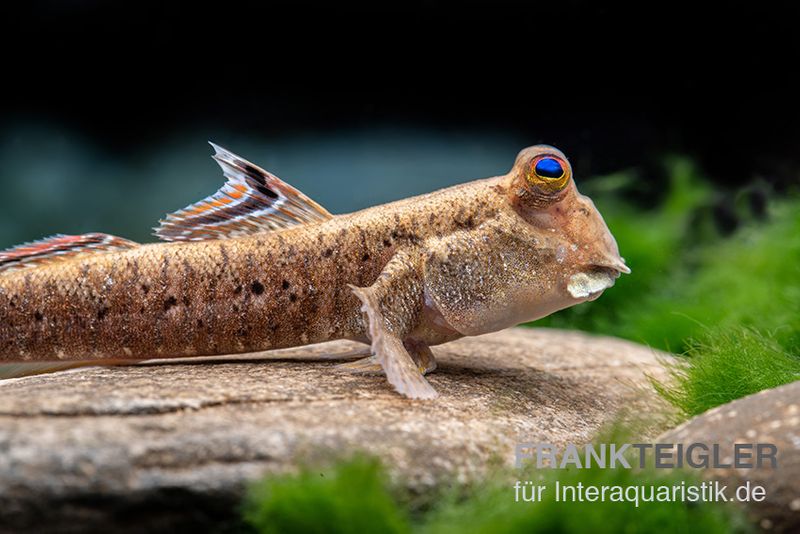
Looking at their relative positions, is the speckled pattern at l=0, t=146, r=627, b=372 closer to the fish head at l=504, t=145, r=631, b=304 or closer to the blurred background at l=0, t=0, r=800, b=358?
the fish head at l=504, t=145, r=631, b=304

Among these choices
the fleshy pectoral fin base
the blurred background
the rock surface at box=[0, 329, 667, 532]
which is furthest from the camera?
the blurred background

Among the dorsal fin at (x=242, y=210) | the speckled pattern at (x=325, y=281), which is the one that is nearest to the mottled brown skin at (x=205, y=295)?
the speckled pattern at (x=325, y=281)

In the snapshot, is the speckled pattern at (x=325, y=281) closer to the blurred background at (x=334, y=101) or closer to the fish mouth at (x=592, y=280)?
the fish mouth at (x=592, y=280)

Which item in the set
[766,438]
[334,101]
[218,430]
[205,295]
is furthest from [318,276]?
[334,101]

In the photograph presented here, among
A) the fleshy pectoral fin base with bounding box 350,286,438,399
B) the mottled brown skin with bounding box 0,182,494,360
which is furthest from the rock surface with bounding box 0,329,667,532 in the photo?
the mottled brown skin with bounding box 0,182,494,360

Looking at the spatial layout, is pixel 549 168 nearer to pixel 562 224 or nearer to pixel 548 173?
pixel 548 173

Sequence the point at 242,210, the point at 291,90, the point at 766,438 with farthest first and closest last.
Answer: the point at 291,90 → the point at 242,210 → the point at 766,438
